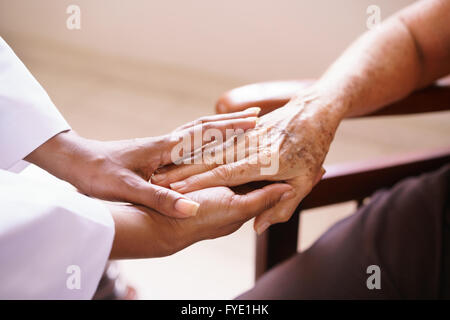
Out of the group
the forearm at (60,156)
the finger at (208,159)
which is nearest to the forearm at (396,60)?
the finger at (208,159)

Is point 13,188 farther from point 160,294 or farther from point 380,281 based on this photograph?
point 160,294

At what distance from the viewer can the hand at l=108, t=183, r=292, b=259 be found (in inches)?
25.4

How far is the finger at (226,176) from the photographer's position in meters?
0.73

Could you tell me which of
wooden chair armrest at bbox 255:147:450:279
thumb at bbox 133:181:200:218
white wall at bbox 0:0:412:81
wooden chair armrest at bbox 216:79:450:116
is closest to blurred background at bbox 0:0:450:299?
white wall at bbox 0:0:412:81

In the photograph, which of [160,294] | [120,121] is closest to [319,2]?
[120,121]

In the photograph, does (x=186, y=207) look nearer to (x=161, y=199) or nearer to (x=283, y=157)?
(x=161, y=199)

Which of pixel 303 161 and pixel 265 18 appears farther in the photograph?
pixel 265 18

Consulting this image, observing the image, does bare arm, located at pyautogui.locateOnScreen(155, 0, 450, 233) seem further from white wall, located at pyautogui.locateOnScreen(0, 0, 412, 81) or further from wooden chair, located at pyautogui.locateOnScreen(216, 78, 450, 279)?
white wall, located at pyautogui.locateOnScreen(0, 0, 412, 81)

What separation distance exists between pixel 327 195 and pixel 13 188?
55 cm

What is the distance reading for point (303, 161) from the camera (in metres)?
0.77

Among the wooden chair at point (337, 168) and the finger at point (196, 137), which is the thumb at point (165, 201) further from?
the wooden chair at point (337, 168)

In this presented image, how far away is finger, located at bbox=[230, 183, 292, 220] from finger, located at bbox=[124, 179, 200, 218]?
2.6 inches

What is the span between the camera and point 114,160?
72 centimetres

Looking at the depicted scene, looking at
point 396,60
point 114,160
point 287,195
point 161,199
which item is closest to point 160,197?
point 161,199
